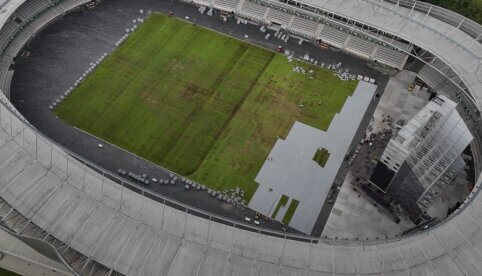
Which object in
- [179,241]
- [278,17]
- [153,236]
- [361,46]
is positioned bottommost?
[153,236]

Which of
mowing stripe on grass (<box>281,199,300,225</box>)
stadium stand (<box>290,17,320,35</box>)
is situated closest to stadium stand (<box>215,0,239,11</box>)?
stadium stand (<box>290,17,320,35</box>)

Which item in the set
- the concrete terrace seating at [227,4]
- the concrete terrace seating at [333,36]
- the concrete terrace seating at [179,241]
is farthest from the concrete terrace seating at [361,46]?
the concrete terrace seating at [179,241]

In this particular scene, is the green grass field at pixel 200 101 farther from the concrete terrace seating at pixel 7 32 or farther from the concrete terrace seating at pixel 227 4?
the concrete terrace seating at pixel 7 32

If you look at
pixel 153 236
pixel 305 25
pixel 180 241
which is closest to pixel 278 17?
pixel 305 25

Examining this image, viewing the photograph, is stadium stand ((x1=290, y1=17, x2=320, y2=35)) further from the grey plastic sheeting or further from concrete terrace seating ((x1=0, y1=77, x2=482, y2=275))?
concrete terrace seating ((x1=0, y1=77, x2=482, y2=275))

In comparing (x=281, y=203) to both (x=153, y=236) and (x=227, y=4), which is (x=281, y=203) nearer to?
(x=153, y=236)

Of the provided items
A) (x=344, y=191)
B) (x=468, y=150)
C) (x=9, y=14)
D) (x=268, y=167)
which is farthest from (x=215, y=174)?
(x=9, y=14)
